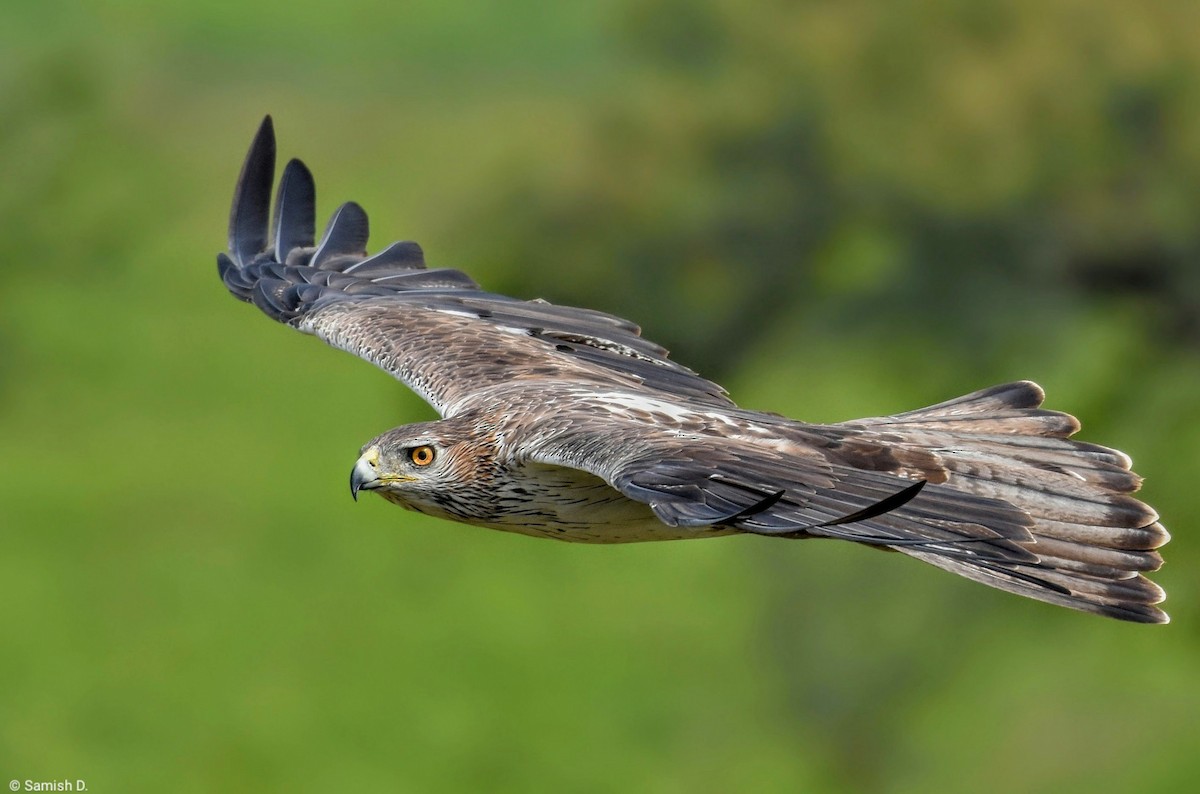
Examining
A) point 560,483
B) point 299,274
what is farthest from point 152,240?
point 560,483

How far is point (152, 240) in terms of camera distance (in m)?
43.2

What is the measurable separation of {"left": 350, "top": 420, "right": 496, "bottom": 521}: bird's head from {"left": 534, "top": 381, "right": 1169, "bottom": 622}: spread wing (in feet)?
2.00

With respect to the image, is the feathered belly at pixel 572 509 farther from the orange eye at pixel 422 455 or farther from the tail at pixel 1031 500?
the tail at pixel 1031 500

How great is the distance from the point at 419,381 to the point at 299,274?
1742mm

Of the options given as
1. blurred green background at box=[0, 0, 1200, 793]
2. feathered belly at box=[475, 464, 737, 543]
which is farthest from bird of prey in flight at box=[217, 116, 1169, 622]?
blurred green background at box=[0, 0, 1200, 793]

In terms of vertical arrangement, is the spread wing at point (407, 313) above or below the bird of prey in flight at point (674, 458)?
above

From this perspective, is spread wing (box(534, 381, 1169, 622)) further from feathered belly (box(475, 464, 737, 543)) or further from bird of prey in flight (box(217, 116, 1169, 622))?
feathered belly (box(475, 464, 737, 543))

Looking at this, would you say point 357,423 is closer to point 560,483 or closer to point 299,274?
point 299,274

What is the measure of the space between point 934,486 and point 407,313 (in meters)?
3.85

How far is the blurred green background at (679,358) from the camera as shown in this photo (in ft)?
96.5

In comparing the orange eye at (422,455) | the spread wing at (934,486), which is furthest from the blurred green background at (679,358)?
the orange eye at (422,455)

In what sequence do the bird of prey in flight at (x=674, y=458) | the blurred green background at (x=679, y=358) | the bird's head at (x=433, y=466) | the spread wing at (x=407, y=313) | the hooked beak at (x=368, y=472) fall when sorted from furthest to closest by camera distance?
the blurred green background at (x=679, y=358), the spread wing at (x=407, y=313), the hooked beak at (x=368, y=472), the bird's head at (x=433, y=466), the bird of prey in flight at (x=674, y=458)

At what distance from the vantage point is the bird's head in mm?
8422

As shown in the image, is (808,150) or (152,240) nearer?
(808,150)
